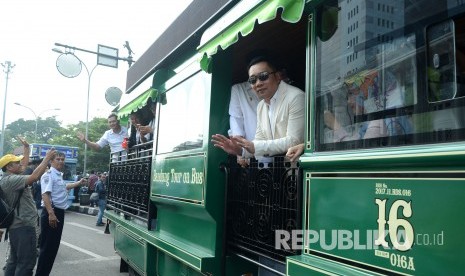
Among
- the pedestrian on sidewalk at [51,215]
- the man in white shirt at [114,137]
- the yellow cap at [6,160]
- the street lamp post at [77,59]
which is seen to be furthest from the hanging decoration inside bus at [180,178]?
the street lamp post at [77,59]

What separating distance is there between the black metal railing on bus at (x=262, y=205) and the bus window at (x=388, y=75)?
40cm

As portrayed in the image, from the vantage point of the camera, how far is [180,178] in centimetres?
375

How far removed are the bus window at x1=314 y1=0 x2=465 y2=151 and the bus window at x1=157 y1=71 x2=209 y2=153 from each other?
1.53m

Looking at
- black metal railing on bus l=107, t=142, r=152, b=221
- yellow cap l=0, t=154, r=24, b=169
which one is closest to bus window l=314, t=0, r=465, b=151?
black metal railing on bus l=107, t=142, r=152, b=221

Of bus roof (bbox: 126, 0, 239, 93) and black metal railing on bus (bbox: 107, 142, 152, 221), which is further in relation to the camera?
black metal railing on bus (bbox: 107, 142, 152, 221)

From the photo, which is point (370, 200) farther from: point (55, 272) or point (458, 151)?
point (55, 272)

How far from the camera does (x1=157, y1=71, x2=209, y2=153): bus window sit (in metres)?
3.53

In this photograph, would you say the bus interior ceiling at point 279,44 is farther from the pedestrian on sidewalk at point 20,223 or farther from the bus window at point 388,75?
the pedestrian on sidewalk at point 20,223

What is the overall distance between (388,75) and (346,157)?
1.32 feet

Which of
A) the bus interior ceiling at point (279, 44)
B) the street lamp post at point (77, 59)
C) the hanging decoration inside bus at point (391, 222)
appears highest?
the street lamp post at point (77, 59)

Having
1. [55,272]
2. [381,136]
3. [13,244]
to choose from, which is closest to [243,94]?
[381,136]

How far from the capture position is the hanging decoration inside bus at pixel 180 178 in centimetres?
335

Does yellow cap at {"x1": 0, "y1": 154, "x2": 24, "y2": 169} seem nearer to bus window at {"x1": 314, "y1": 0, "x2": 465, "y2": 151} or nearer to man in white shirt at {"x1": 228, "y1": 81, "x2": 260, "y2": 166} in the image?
man in white shirt at {"x1": 228, "y1": 81, "x2": 260, "y2": 166}

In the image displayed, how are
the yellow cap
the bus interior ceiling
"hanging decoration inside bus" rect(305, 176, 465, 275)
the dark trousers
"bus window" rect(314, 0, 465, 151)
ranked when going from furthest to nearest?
the dark trousers, the yellow cap, the bus interior ceiling, "bus window" rect(314, 0, 465, 151), "hanging decoration inside bus" rect(305, 176, 465, 275)
